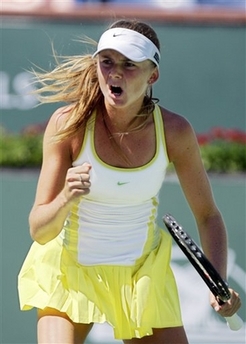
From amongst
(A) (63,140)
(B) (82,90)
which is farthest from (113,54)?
(A) (63,140)

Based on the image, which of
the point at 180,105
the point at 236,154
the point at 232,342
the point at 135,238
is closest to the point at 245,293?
the point at 232,342

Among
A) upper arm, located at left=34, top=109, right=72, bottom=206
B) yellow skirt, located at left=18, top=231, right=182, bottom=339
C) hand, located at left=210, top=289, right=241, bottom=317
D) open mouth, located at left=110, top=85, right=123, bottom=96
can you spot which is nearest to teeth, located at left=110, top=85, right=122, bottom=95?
open mouth, located at left=110, top=85, right=123, bottom=96

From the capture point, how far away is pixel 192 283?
19.5 feet

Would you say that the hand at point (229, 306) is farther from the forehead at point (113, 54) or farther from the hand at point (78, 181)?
the forehead at point (113, 54)

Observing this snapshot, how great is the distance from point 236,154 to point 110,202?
4.08m

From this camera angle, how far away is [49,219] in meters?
3.54

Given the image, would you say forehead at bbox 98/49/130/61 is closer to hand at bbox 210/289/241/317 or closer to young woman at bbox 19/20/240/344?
young woman at bbox 19/20/240/344

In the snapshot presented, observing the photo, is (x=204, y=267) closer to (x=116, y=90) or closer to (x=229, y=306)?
(x=229, y=306)

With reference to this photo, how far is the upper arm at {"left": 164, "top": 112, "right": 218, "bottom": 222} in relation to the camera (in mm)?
3771

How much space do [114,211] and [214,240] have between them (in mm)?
428

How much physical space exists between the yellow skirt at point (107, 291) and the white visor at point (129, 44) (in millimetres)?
788

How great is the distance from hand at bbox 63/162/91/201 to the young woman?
0.79ft

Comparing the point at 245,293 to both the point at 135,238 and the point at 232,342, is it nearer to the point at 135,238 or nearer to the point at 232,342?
the point at 232,342

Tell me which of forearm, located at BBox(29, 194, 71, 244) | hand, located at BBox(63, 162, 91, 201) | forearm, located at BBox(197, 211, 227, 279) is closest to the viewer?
hand, located at BBox(63, 162, 91, 201)
